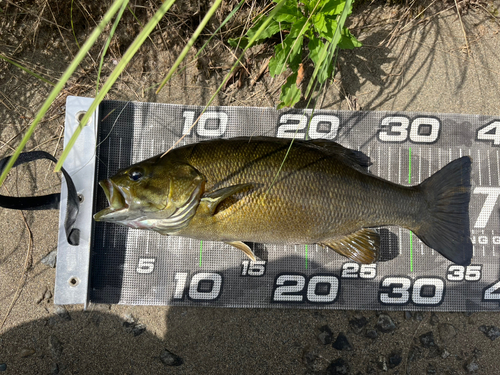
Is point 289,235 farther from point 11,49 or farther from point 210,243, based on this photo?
point 11,49

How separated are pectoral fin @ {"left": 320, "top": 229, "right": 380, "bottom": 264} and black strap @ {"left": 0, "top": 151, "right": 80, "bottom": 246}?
191cm

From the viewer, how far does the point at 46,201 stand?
2.59m

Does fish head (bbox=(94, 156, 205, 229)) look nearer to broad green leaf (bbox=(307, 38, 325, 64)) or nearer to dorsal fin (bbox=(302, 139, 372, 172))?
dorsal fin (bbox=(302, 139, 372, 172))

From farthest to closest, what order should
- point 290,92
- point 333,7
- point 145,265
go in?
point 145,265, point 290,92, point 333,7

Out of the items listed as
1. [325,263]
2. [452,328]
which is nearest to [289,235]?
[325,263]

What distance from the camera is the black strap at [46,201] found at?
8.05 feet

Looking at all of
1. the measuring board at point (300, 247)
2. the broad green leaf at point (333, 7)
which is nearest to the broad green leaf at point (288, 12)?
the broad green leaf at point (333, 7)

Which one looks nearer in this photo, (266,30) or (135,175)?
(135,175)

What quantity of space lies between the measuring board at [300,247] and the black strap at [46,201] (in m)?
0.15

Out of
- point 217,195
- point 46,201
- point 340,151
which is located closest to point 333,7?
point 340,151

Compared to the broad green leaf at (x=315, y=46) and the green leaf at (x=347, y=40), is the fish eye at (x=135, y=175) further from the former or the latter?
the green leaf at (x=347, y=40)

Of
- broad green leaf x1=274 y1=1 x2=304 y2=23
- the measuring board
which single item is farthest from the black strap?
broad green leaf x1=274 y1=1 x2=304 y2=23

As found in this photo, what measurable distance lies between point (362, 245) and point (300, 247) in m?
0.51

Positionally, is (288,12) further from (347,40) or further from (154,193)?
(154,193)
